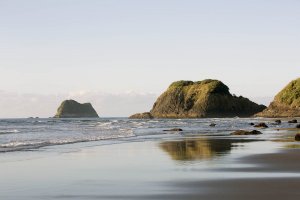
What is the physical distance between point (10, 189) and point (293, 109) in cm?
17207

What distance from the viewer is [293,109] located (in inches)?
6934

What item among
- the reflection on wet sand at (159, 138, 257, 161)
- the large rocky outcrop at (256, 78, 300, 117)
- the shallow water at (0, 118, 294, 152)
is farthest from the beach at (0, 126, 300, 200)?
the large rocky outcrop at (256, 78, 300, 117)

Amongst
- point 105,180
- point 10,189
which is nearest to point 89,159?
point 105,180

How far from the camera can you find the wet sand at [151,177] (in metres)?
12.8

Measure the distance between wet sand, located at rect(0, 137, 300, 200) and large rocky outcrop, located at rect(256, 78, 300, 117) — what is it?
15736 cm

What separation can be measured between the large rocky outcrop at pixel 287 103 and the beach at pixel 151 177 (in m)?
157

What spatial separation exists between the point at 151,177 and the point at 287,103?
175 meters

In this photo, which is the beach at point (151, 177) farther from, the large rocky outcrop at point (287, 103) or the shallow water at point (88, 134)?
the large rocky outcrop at point (287, 103)

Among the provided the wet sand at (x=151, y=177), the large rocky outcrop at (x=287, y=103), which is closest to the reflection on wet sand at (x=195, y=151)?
the wet sand at (x=151, y=177)

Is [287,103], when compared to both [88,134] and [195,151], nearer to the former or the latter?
[88,134]

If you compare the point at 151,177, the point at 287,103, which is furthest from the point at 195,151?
the point at 287,103

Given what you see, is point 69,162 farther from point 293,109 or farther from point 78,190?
point 293,109

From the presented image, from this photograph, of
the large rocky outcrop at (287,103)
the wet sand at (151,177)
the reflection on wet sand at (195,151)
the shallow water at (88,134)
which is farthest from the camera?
the large rocky outcrop at (287,103)

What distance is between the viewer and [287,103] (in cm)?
18300
